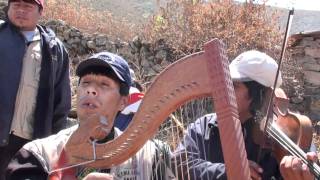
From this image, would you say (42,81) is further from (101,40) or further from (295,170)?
(101,40)

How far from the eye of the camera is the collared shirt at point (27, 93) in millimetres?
3096

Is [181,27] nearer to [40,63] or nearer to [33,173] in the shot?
[40,63]

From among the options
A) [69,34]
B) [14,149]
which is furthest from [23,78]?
[69,34]

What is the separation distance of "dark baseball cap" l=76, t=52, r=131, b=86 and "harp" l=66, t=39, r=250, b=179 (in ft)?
1.09

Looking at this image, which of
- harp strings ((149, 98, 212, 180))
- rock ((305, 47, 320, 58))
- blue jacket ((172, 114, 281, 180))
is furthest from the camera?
rock ((305, 47, 320, 58))

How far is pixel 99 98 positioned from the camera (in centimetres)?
182

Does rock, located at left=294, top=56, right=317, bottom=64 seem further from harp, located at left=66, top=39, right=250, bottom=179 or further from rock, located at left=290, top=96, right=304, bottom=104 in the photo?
harp, located at left=66, top=39, right=250, bottom=179

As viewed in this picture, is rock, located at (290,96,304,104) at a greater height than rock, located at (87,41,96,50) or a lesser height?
lesser

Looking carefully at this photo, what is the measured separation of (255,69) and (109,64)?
0.76m

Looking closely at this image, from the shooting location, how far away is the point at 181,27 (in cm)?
855

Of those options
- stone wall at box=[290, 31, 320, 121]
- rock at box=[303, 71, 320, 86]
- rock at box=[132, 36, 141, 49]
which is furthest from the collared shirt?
rock at box=[303, 71, 320, 86]

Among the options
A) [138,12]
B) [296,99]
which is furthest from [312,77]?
[138,12]

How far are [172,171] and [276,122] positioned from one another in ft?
1.92

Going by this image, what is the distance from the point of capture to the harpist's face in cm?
174
